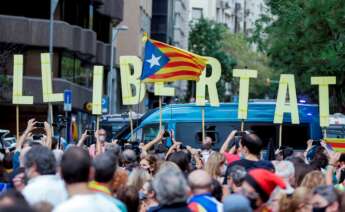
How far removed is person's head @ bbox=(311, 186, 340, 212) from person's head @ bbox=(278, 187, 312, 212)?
5cm

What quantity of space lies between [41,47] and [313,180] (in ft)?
120

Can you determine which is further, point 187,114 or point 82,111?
point 82,111

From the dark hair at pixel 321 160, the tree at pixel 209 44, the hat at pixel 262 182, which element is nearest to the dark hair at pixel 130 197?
the hat at pixel 262 182

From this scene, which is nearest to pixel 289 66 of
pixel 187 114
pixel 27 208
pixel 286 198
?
pixel 187 114

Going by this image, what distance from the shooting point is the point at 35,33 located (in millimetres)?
45625

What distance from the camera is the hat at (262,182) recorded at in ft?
27.8

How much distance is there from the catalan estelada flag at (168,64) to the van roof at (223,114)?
439cm

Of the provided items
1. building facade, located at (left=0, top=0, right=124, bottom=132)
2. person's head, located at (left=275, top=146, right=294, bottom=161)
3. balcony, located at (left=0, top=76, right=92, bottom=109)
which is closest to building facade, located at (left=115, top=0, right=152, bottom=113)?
building facade, located at (left=0, top=0, right=124, bottom=132)

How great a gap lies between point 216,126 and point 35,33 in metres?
21.5

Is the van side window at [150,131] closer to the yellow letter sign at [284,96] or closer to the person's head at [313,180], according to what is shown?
the yellow letter sign at [284,96]

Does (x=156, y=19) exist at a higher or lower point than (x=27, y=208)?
higher

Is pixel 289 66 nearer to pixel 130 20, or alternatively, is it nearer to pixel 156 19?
pixel 130 20

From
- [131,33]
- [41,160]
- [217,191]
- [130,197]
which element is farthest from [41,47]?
[41,160]

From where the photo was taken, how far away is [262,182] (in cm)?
852
